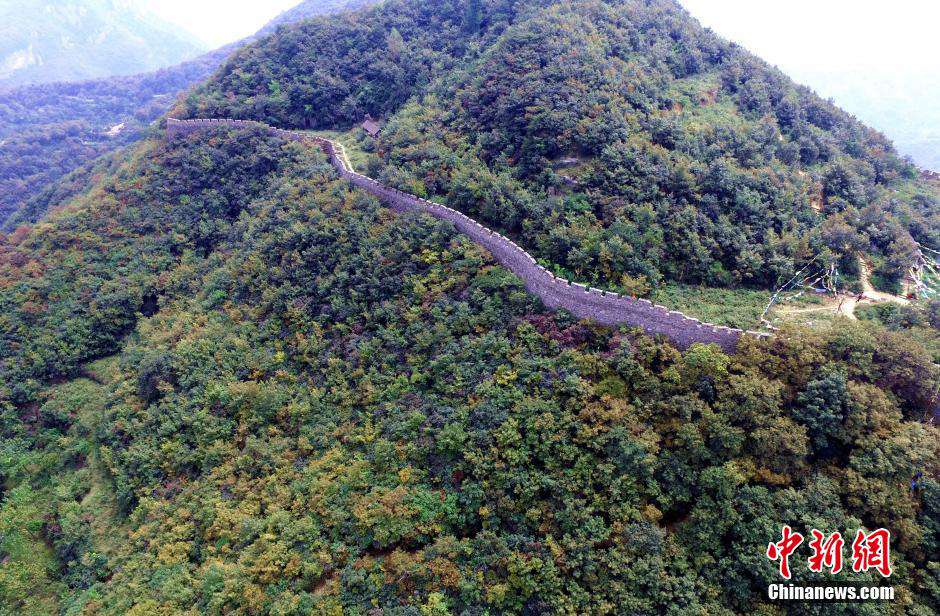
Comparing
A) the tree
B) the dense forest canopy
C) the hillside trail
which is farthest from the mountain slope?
the tree

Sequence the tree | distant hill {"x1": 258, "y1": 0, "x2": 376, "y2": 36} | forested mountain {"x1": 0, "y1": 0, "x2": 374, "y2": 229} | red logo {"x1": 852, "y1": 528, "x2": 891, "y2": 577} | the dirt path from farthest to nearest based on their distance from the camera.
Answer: distant hill {"x1": 258, "y1": 0, "x2": 376, "y2": 36}
forested mountain {"x1": 0, "y1": 0, "x2": 374, "y2": 229}
the tree
the dirt path
red logo {"x1": 852, "y1": 528, "x2": 891, "y2": 577}

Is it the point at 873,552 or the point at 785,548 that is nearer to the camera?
the point at 873,552

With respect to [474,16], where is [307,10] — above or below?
above

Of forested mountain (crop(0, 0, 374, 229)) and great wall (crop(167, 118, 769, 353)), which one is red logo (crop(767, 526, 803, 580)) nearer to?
great wall (crop(167, 118, 769, 353))

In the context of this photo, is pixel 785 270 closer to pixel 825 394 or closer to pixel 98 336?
pixel 825 394

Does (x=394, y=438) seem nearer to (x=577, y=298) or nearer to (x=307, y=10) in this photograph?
(x=577, y=298)

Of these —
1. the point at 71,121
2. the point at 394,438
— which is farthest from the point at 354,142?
the point at 71,121
